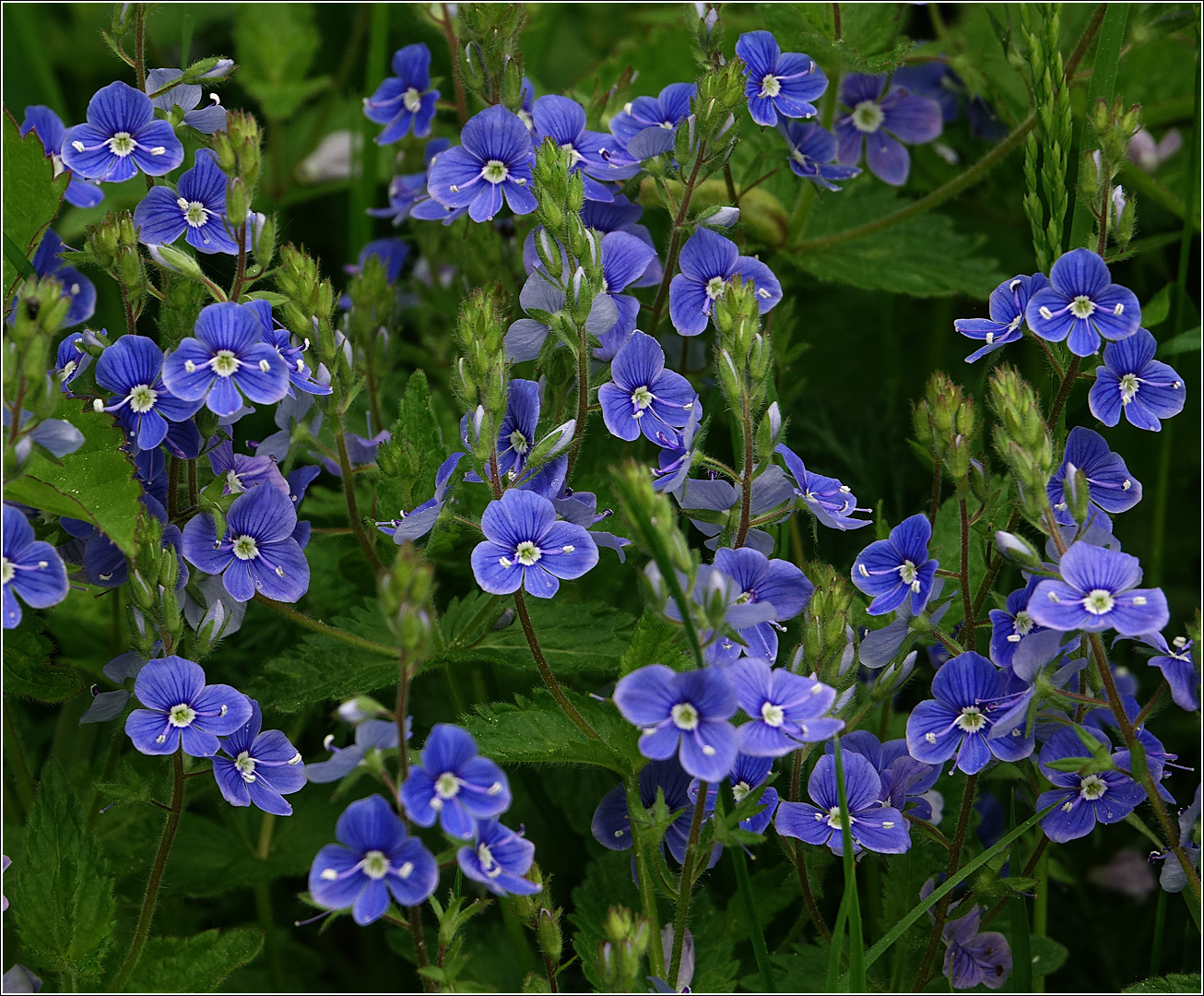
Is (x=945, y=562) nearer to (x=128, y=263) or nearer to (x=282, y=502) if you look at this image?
(x=282, y=502)

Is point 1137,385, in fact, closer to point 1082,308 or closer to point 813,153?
point 1082,308

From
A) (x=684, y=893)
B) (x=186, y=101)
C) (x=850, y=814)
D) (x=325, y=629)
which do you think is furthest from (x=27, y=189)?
(x=850, y=814)

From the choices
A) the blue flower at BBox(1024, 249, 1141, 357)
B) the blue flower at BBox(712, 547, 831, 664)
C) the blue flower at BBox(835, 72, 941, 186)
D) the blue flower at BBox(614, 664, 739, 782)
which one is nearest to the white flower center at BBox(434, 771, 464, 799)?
the blue flower at BBox(614, 664, 739, 782)

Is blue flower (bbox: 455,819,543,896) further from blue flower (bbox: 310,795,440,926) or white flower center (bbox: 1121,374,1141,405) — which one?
white flower center (bbox: 1121,374,1141,405)

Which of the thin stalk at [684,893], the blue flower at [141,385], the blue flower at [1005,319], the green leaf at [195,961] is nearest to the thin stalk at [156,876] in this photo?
the green leaf at [195,961]

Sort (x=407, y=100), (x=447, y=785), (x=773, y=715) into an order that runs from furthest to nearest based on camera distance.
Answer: (x=407, y=100) → (x=773, y=715) → (x=447, y=785)

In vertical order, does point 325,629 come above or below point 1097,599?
below

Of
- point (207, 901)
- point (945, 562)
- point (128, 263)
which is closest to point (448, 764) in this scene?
point (128, 263)
